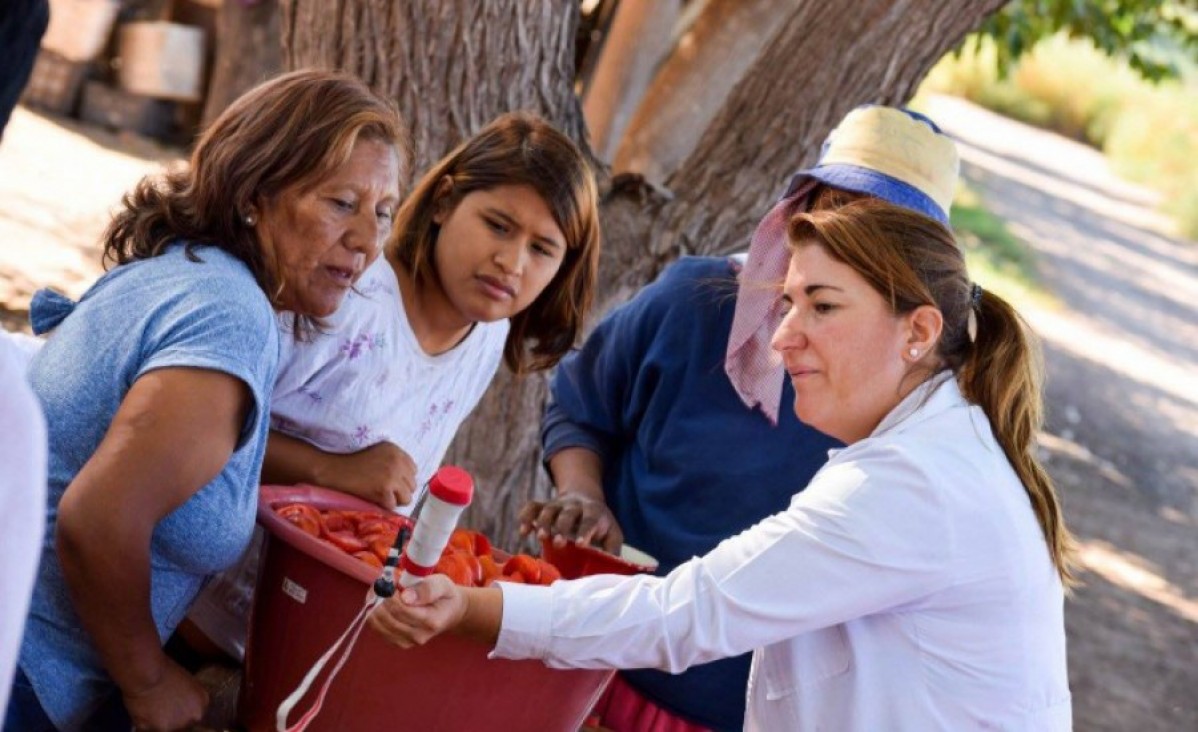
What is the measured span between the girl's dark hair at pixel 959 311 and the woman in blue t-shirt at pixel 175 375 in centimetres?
71

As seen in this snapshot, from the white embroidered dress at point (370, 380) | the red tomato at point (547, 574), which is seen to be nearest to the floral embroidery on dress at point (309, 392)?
the white embroidered dress at point (370, 380)

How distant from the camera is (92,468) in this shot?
192 centimetres

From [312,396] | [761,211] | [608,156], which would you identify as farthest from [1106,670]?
[312,396]

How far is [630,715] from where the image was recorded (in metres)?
2.91

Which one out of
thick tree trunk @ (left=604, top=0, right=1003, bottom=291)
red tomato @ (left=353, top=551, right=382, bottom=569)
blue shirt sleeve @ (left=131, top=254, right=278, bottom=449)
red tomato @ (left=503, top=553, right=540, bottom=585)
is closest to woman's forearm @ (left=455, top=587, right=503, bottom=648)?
red tomato @ (left=353, top=551, right=382, bottom=569)

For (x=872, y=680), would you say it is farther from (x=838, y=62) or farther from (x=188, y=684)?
(x=838, y=62)

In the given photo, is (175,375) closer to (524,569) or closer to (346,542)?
(346,542)

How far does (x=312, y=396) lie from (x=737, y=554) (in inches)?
33.4

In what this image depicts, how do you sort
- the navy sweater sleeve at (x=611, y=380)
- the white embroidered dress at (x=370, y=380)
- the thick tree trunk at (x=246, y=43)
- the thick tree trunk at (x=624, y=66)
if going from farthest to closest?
the thick tree trunk at (x=246, y=43) < the thick tree trunk at (x=624, y=66) < the navy sweater sleeve at (x=611, y=380) < the white embroidered dress at (x=370, y=380)

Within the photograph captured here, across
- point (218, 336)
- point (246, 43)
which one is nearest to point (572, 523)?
point (218, 336)

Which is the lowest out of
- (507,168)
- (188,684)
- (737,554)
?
(188,684)

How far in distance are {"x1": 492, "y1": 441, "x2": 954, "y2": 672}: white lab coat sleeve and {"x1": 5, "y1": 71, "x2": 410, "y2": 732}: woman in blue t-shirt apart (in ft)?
1.49

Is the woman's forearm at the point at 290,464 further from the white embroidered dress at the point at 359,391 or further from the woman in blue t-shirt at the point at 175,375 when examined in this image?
the woman in blue t-shirt at the point at 175,375

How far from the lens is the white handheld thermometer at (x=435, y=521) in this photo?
1.87m
